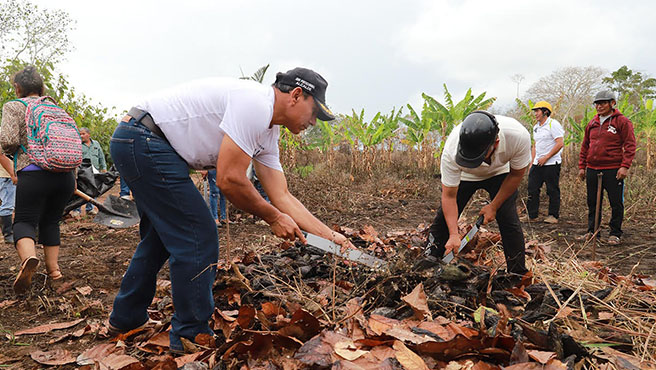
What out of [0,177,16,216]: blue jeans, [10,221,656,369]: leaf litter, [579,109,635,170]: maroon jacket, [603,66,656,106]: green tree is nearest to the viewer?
[10,221,656,369]: leaf litter

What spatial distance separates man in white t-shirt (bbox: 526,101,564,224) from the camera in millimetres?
6121

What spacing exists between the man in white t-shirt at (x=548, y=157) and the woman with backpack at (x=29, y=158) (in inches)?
248

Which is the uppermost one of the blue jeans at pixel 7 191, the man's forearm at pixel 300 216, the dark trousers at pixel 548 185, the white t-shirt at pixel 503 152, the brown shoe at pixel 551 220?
the white t-shirt at pixel 503 152

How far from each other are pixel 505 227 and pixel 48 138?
345cm

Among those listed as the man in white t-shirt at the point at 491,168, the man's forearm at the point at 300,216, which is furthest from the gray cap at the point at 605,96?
the man's forearm at the point at 300,216

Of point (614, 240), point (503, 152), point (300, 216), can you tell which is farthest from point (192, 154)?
Result: point (614, 240)

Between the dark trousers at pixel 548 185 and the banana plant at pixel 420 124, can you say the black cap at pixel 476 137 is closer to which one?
the dark trousers at pixel 548 185

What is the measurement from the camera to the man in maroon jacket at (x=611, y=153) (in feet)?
15.8

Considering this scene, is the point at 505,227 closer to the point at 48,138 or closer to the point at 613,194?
the point at 613,194

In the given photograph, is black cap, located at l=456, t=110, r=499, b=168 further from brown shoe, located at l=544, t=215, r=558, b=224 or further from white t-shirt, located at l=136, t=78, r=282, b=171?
brown shoe, located at l=544, t=215, r=558, b=224

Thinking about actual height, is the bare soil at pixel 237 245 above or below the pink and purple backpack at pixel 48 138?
below

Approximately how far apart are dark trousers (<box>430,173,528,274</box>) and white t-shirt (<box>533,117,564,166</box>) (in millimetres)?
3758

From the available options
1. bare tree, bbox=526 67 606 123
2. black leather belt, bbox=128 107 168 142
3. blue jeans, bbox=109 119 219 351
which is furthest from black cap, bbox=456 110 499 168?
bare tree, bbox=526 67 606 123

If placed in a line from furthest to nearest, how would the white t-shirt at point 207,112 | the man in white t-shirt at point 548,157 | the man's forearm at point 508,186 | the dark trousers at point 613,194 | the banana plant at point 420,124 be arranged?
1. the banana plant at point 420,124
2. the man in white t-shirt at point 548,157
3. the dark trousers at point 613,194
4. the man's forearm at point 508,186
5. the white t-shirt at point 207,112
